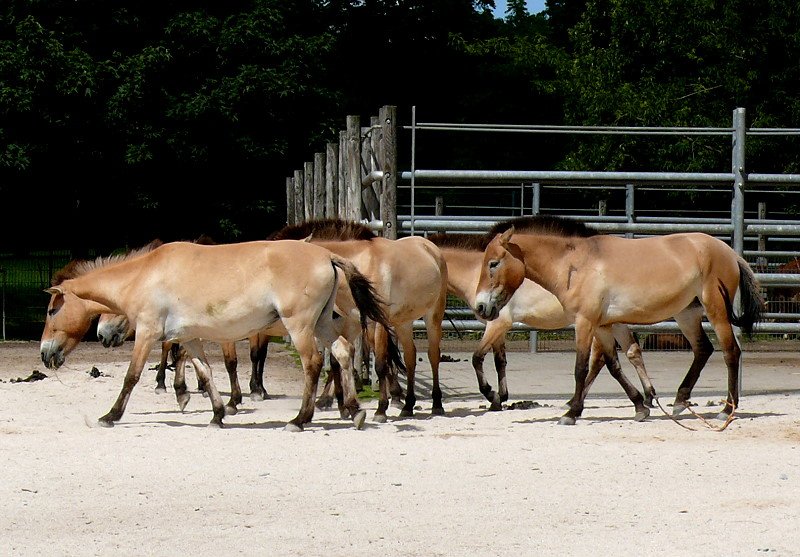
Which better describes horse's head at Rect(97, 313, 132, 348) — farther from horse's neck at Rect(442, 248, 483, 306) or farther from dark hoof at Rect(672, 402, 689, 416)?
dark hoof at Rect(672, 402, 689, 416)

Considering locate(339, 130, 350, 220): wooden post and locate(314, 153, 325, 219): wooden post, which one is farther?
locate(314, 153, 325, 219): wooden post

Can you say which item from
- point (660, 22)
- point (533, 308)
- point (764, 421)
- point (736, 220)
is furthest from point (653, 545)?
point (660, 22)

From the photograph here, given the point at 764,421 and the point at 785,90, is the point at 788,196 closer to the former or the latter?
the point at 785,90

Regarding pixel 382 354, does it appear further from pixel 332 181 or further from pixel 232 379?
pixel 332 181

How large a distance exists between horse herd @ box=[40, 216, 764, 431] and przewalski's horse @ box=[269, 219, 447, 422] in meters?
0.01

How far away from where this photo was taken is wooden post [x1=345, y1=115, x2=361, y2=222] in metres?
14.0

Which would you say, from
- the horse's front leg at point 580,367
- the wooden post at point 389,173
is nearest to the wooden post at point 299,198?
the wooden post at point 389,173

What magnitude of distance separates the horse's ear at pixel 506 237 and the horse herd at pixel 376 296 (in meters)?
0.01

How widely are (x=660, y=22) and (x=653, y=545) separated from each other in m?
21.4

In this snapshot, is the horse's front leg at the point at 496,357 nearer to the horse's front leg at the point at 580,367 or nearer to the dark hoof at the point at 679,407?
the horse's front leg at the point at 580,367

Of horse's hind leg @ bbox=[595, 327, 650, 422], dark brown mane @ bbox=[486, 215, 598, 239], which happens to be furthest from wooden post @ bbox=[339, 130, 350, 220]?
horse's hind leg @ bbox=[595, 327, 650, 422]

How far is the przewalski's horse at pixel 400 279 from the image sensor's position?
11.0m

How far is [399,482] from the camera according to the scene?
7773 mm

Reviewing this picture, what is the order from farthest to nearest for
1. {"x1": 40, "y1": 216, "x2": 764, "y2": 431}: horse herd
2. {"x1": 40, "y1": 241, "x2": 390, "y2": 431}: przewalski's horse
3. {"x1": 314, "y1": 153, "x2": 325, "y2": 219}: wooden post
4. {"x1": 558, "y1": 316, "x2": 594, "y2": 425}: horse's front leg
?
{"x1": 314, "y1": 153, "x2": 325, "y2": 219}: wooden post, {"x1": 558, "y1": 316, "x2": 594, "y2": 425}: horse's front leg, {"x1": 40, "y1": 216, "x2": 764, "y2": 431}: horse herd, {"x1": 40, "y1": 241, "x2": 390, "y2": 431}: przewalski's horse
